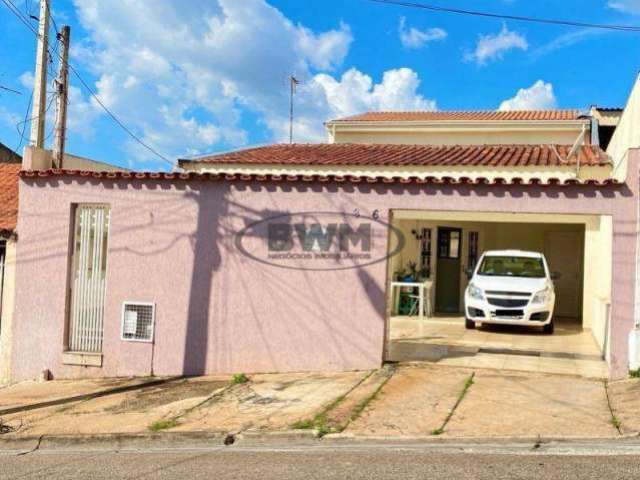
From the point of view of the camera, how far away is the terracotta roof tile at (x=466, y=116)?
2012 cm

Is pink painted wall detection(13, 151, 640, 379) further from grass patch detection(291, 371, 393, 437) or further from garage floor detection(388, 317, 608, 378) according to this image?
grass patch detection(291, 371, 393, 437)

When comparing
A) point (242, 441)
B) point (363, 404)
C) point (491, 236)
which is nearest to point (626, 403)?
point (363, 404)

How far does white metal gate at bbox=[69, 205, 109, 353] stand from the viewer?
10.6m

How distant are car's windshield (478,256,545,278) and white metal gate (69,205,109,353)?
25.0ft

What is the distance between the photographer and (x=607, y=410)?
738 centimetres

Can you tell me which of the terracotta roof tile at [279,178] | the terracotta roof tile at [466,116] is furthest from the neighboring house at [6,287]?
the terracotta roof tile at [466,116]

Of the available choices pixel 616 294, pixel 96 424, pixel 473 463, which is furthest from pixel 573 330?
pixel 96 424

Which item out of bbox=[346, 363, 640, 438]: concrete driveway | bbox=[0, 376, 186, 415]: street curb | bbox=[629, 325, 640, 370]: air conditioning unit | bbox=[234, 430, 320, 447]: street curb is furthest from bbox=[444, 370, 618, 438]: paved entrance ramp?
bbox=[0, 376, 186, 415]: street curb

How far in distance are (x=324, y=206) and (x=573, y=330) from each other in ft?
24.2

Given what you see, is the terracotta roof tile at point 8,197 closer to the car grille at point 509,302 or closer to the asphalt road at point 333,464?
the asphalt road at point 333,464

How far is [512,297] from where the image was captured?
1302 centimetres

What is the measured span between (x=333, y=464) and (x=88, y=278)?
638 centimetres

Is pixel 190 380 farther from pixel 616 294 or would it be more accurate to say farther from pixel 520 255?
pixel 520 255

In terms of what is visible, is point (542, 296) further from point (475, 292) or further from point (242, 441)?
point (242, 441)
